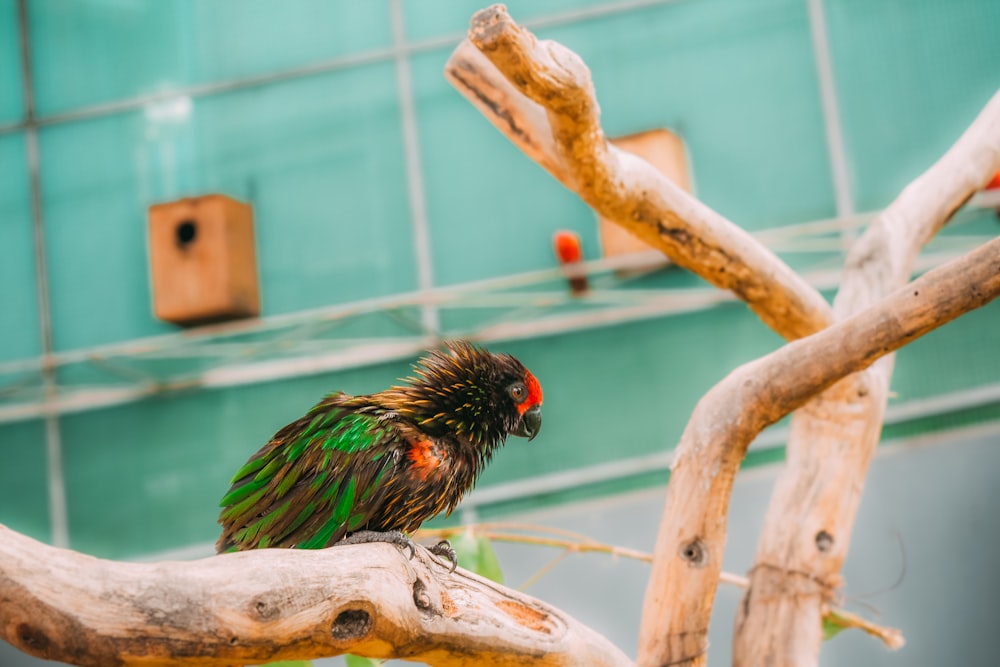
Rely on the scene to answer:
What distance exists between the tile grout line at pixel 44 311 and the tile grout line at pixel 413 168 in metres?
2.23

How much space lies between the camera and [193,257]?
17.8ft

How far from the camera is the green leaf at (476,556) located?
270 centimetres

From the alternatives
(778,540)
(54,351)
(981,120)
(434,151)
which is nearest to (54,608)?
(778,540)

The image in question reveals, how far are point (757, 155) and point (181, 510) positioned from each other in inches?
151

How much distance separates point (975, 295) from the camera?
6.53 ft

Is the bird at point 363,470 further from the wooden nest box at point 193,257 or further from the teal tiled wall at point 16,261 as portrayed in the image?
the teal tiled wall at point 16,261

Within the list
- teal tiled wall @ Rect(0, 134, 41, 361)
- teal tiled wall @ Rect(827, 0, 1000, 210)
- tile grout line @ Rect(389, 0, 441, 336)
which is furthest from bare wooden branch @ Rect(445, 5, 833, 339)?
teal tiled wall @ Rect(0, 134, 41, 361)

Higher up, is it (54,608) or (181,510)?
(54,608)

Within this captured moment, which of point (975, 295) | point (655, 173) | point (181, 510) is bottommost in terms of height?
point (181, 510)

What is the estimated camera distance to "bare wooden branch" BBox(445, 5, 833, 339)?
2.08 m

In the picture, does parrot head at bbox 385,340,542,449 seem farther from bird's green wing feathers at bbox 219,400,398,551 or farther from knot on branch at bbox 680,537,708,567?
knot on branch at bbox 680,537,708,567

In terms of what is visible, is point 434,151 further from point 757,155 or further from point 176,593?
point 176,593

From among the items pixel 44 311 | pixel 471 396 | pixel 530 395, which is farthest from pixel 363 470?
pixel 44 311

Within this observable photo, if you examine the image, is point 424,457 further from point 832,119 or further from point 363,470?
point 832,119
